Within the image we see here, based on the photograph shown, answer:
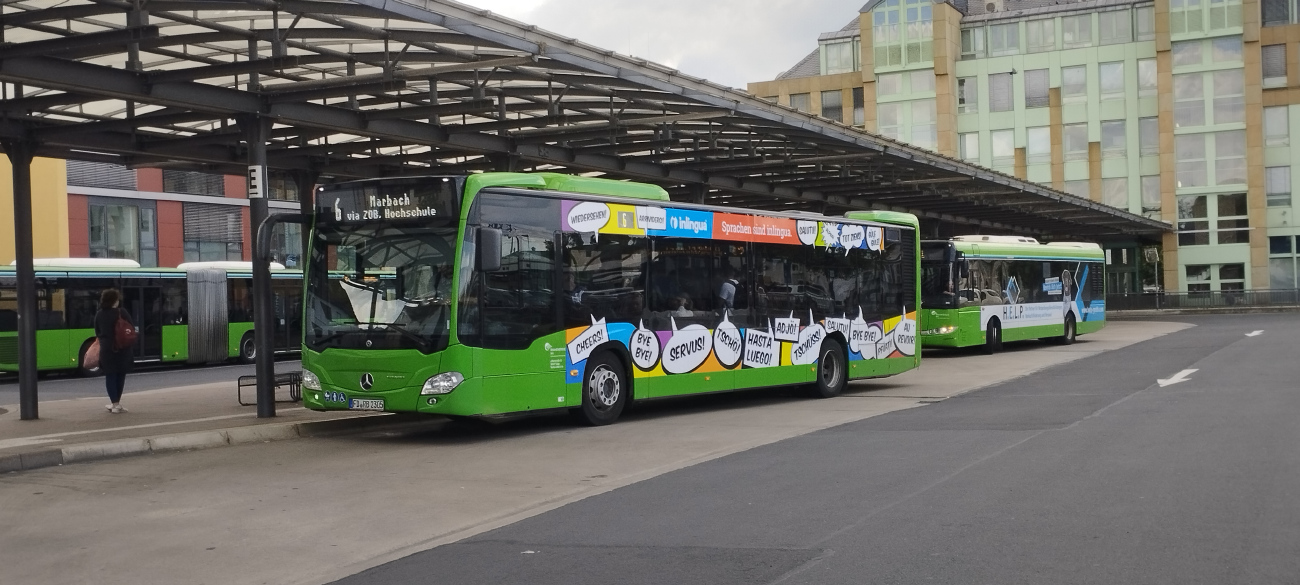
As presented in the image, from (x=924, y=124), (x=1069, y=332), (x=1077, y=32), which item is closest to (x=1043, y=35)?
(x=1077, y=32)

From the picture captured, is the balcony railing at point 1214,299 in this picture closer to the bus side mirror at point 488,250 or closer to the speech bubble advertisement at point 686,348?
the speech bubble advertisement at point 686,348

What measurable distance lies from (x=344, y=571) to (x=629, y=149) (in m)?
15.6

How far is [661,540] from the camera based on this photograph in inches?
302

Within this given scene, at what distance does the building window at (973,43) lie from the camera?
7319cm

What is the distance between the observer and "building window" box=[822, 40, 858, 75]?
78500mm

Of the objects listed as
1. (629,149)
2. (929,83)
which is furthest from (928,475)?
(929,83)

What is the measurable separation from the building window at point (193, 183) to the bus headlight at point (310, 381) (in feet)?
122

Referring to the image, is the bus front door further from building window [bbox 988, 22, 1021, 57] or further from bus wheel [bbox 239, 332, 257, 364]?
building window [bbox 988, 22, 1021, 57]

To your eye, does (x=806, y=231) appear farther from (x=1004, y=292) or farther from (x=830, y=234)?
(x=1004, y=292)

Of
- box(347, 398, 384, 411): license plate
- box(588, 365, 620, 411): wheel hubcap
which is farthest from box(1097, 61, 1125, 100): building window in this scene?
box(347, 398, 384, 411): license plate

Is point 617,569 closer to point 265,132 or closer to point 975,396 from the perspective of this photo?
point 265,132

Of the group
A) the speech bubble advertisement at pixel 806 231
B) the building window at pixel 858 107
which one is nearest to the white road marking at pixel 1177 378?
the speech bubble advertisement at pixel 806 231

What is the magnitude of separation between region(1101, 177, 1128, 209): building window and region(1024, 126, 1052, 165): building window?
3509 millimetres

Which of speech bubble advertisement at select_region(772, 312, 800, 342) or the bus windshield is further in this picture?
speech bubble advertisement at select_region(772, 312, 800, 342)
